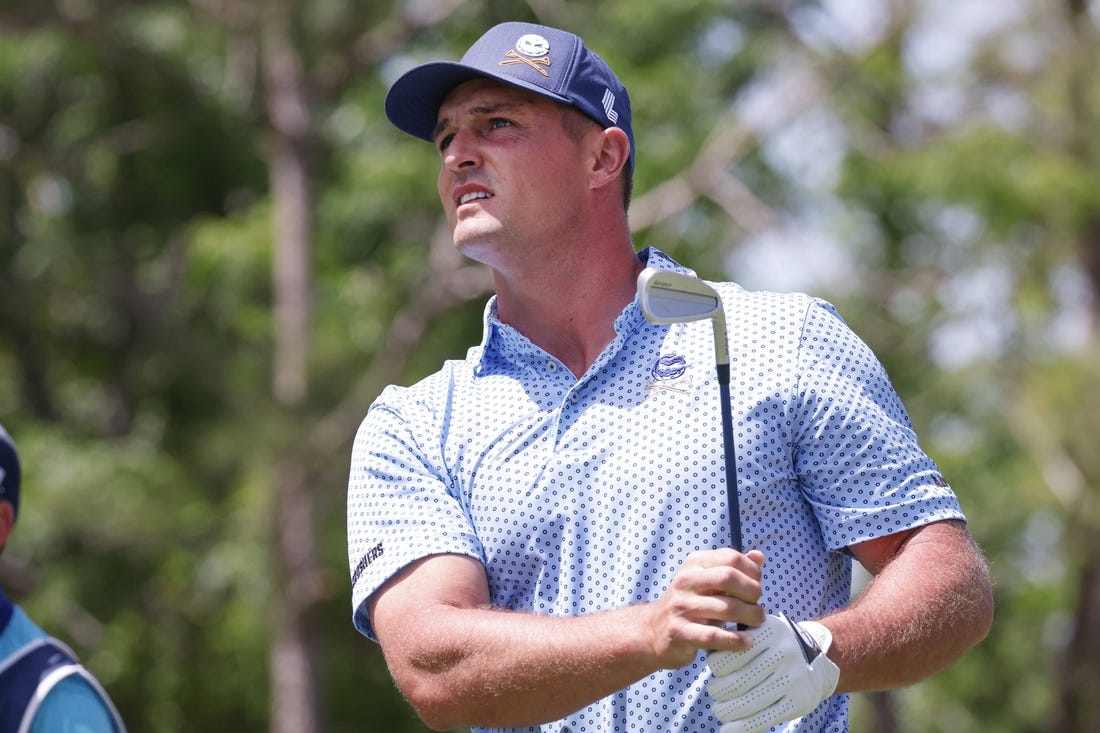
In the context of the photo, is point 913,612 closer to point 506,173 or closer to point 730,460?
point 730,460

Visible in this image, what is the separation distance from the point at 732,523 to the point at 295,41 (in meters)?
15.0

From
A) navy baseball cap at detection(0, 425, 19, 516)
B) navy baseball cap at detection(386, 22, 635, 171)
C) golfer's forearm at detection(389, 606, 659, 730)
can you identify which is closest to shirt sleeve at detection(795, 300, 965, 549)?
golfer's forearm at detection(389, 606, 659, 730)

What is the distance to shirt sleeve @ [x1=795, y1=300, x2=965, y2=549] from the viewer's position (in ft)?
9.39

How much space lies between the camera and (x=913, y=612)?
2.71 meters

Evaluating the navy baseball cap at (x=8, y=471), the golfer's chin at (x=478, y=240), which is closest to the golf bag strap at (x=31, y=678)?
the navy baseball cap at (x=8, y=471)

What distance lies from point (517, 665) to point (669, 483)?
0.39m

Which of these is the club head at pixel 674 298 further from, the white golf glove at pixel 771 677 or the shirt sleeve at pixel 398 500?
the shirt sleeve at pixel 398 500

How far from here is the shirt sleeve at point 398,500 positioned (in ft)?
9.75

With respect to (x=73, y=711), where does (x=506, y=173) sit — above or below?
above

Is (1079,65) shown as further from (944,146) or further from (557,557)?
(557,557)

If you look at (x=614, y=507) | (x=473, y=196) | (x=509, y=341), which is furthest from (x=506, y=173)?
(x=614, y=507)

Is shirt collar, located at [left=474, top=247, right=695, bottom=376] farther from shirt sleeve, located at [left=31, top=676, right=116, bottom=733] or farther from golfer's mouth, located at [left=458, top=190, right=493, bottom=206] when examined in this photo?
shirt sleeve, located at [left=31, top=676, right=116, bottom=733]

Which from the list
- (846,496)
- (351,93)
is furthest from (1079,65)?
(846,496)

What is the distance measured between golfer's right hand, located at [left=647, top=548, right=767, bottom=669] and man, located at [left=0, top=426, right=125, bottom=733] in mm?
1247
